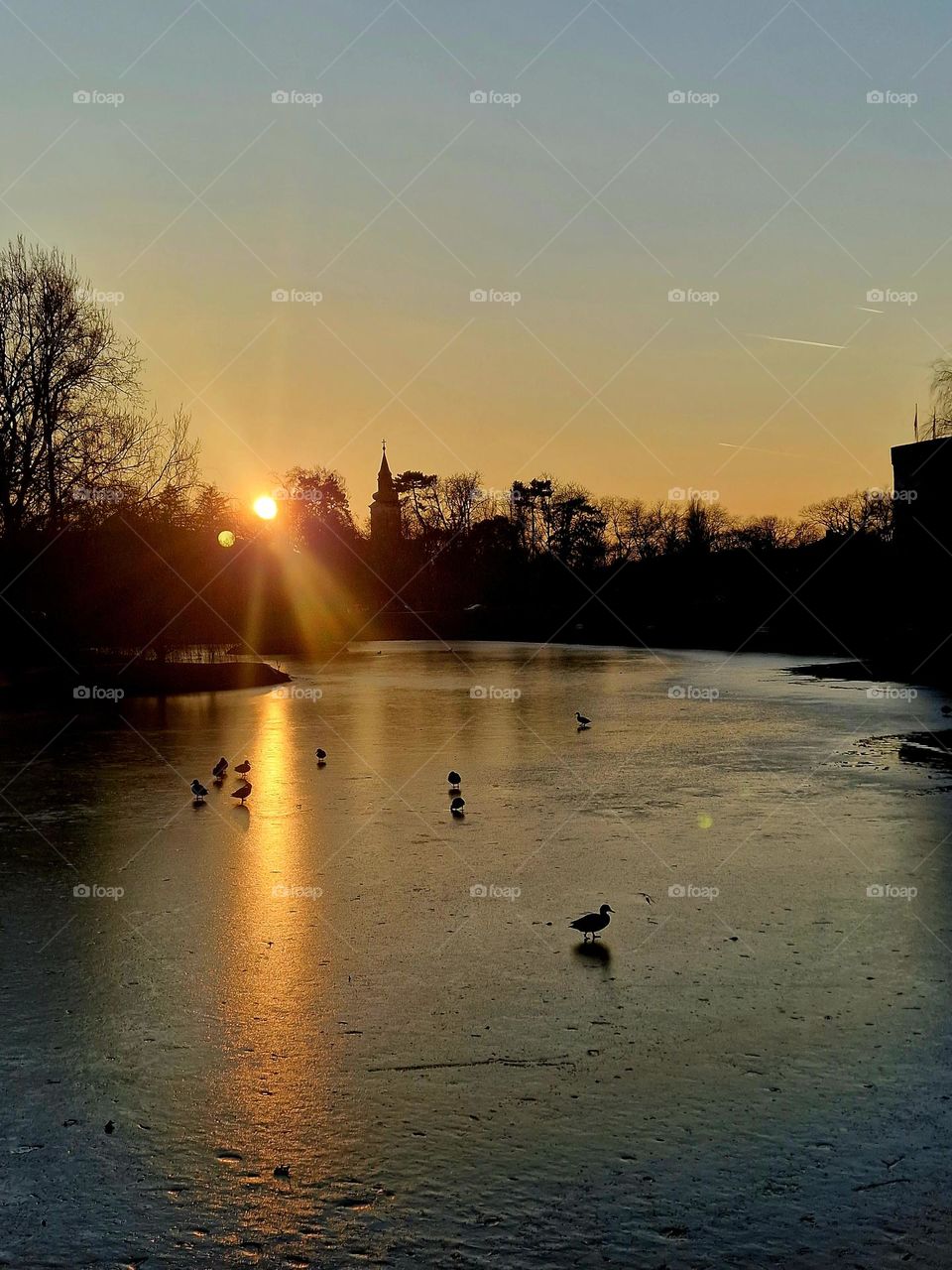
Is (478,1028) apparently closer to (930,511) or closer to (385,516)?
(930,511)

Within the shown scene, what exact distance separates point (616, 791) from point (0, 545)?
21831mm

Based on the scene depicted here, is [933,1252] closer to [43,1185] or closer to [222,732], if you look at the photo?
[43,1185]

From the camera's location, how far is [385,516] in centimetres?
13975

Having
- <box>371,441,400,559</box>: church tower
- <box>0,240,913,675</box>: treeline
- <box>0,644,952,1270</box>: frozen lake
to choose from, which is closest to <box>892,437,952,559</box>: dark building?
<box>0,240,913,675</box>: treeline

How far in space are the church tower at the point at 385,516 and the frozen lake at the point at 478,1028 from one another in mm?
99035

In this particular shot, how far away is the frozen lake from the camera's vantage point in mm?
4703

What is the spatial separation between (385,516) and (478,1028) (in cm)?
13452

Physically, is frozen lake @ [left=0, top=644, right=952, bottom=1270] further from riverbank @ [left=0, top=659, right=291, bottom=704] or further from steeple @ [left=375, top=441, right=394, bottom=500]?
steeple @ [left=375, top=441, right=394, bottom=500]

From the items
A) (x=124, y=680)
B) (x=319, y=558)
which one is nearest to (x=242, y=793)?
(x=124, y=680)

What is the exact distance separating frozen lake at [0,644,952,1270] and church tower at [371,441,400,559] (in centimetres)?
9903

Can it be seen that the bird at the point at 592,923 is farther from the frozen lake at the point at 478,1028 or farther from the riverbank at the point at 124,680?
the riverbank at the point at 124,680

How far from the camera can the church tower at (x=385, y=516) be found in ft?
381

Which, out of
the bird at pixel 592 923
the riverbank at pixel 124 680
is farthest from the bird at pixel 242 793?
the riverbank at pixel 124 680

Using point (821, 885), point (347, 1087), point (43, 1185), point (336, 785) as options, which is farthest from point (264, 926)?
point (336, 785)
